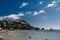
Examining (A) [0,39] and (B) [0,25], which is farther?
(B) [0,25]

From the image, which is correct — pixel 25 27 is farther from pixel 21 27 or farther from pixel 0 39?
pixel 0 39

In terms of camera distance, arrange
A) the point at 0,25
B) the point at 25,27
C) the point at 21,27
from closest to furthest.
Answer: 1. the point at 0,25
2. the point at 21,27
3. the point at 25,27

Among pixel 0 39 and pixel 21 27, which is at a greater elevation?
pixel 21 27

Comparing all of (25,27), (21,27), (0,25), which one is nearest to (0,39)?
(0,25)

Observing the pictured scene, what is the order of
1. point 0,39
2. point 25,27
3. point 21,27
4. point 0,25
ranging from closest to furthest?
point 0,39, point 0,25, point 21,27, point 25,27

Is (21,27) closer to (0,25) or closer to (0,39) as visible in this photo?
(0,25)

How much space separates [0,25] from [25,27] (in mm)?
78769

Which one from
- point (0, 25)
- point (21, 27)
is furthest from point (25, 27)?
point (0, 25)

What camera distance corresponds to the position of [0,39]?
3142 centimetres

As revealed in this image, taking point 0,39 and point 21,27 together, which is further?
point 21,27

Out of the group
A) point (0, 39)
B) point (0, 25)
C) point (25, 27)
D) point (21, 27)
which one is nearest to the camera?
point (0, 39)

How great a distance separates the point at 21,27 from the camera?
184m

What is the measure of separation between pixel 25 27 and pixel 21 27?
1481 centimetres

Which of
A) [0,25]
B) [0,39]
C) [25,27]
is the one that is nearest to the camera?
[0,39]
